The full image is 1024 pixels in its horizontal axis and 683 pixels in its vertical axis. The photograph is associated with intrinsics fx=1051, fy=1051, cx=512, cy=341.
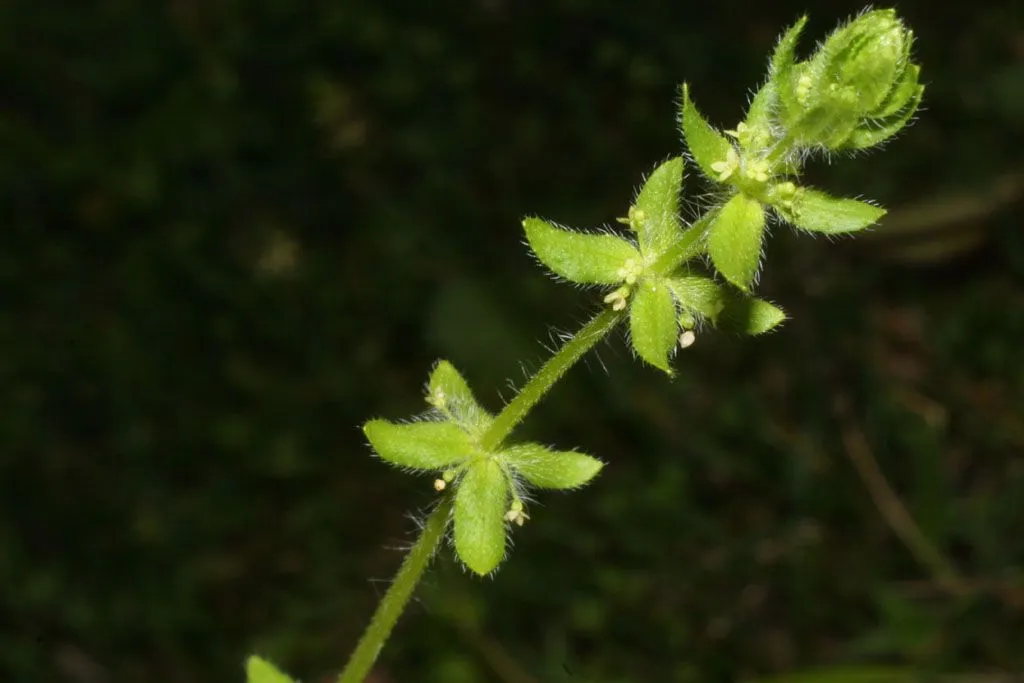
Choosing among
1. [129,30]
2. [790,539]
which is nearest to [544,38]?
[129,30]

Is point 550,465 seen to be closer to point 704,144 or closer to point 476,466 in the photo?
point 476,466

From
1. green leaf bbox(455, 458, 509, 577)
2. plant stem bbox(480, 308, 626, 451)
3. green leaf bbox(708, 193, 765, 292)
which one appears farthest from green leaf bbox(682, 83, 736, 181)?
green leaf bbox(455, 458, 509, 577)

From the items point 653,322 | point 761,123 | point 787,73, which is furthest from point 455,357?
point 787,73

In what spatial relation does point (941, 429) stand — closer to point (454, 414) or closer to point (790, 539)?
point (790, 539)

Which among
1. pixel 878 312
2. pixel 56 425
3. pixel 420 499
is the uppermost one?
pixel 878 312

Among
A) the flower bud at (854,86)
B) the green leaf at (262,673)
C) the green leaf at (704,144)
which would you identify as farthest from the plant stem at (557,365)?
the green leaf at (262,673)

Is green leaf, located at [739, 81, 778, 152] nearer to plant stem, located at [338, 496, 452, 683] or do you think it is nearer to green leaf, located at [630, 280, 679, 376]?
green leaf, located at [630, 280, 679, 376]
